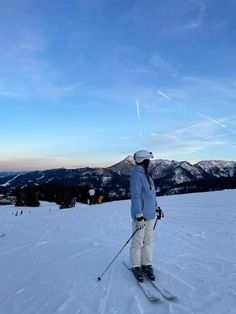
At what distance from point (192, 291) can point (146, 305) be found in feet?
3.17

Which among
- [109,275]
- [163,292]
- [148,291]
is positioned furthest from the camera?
[109,275]

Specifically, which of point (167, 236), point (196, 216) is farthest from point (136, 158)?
point (196, 216)

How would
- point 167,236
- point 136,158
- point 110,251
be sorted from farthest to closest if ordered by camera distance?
1. point 167,236
2. point 110,251
3. point 136,158

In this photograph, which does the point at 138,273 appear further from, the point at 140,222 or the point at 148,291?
the point at 140,222

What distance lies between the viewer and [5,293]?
23.2 feet

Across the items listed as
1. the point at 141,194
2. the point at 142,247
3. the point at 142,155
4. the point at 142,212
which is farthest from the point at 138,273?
the point at 142,155

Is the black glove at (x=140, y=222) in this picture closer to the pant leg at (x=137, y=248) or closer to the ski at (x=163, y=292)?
the pant leg at (x=137, y=248)

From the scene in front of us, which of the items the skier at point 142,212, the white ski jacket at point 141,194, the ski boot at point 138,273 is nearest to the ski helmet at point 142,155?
the skier at point 142,212

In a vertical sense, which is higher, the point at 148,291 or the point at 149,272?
the point at 149,272

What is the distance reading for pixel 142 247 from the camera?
24.0 feet

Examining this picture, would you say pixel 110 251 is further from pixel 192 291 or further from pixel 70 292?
pixel 192 291

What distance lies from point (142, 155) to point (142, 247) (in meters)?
1.83

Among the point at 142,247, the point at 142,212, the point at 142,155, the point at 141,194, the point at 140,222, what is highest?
the point at 142,155

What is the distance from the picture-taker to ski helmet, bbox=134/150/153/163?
7.00 metres
